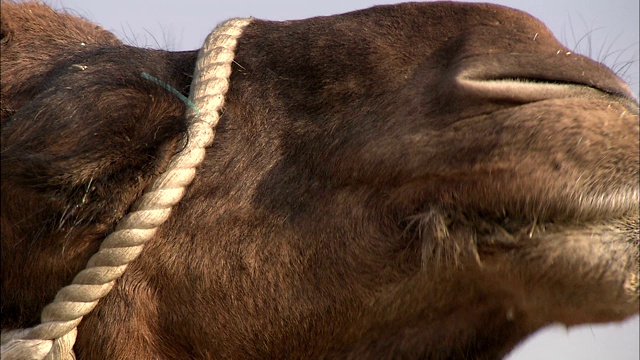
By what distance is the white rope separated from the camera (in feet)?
7.16

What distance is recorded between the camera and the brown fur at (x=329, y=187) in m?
1.98

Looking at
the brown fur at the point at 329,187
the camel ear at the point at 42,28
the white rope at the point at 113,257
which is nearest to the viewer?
the brown fur at the point at 329,187

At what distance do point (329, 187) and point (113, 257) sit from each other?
1.89ft

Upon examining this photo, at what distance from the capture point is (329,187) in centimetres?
225

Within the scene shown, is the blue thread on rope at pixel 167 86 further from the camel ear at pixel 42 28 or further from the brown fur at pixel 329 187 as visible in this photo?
the camel ear at pixel 42 28

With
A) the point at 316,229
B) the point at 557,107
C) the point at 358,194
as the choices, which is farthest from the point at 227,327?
the point at 557,107

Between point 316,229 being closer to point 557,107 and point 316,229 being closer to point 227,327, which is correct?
point 227,327

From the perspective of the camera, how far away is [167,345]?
2289 millimetres

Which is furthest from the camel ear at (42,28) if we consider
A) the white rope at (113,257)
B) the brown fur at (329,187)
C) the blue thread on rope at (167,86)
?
the white rope at (113,257)

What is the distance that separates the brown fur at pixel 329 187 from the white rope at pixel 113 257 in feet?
0.14

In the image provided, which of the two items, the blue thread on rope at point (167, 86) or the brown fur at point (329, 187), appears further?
the blue thread on rope at point (167, 86)

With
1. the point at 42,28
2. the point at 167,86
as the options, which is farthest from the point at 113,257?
the point at 42,28

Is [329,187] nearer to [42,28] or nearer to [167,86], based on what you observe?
[167,86]

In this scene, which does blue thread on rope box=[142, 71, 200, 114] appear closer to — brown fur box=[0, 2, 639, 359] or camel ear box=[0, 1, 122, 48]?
brown fur box=[0, 2, 639, 359]
